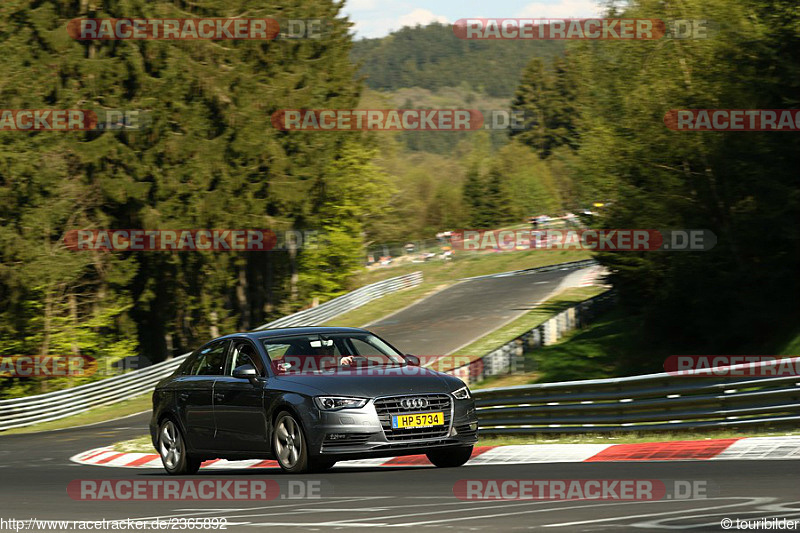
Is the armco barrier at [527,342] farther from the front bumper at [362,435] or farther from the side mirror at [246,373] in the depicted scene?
the front bumper at [362,435]

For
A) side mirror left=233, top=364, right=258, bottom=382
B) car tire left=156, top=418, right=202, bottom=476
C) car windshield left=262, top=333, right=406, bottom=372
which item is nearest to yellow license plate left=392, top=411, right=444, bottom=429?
car windshield left=262, top=333, right=406, bottom=372

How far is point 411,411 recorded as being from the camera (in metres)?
11.6

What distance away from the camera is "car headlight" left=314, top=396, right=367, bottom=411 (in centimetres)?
1141

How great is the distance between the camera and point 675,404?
14.0 meters

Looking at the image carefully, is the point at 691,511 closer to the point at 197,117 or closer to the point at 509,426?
the point at 509,426

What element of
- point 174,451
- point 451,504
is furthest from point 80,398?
point 451,504

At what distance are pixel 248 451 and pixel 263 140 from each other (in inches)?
1518

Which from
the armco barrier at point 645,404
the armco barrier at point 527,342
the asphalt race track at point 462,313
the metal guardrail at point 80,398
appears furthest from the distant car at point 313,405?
the asphalt race track at point 462,313

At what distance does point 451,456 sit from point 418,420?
1.06 meters

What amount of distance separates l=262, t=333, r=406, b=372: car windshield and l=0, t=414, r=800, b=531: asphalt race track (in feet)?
3.79

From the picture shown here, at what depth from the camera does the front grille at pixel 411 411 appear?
11.5 m

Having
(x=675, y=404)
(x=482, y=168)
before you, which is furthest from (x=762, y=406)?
(x=482, y=168)

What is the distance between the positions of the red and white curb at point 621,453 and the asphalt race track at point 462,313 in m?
23.5

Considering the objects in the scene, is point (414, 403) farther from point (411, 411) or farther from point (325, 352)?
point (325, 352)
